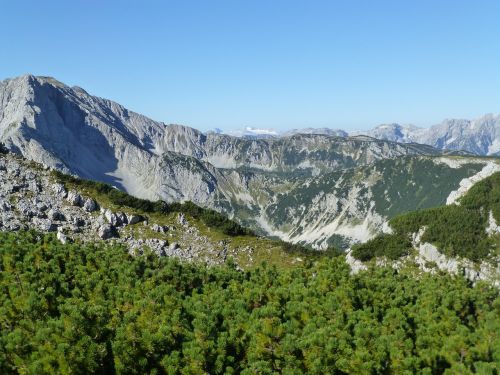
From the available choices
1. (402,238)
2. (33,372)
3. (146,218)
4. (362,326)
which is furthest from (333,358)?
(402,238)

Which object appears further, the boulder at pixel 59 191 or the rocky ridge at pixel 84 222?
the boulder at pixel 59 191

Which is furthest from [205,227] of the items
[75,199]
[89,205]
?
[75,199]

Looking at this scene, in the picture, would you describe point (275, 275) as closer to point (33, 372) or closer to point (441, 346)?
point (441, 346)

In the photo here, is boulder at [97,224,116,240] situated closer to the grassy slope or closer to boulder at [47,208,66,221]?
the grassy slope

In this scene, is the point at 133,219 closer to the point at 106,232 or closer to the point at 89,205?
the point at 106,232

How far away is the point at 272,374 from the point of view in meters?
→ 25.4

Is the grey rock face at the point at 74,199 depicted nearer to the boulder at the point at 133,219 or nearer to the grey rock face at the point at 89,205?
the grey rock face at the point at 89,205

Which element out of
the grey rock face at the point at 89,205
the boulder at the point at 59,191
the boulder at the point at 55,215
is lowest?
the boulder at the point at 55,215

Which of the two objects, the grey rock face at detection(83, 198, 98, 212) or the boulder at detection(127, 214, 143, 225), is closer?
the boulder at detection(127, 214, 143, 225)

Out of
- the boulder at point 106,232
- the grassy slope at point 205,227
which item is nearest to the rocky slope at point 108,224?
the boulder at point 106,232

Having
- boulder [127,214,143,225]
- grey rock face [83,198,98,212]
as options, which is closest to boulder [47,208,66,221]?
grey rock face [83,198,98,212]

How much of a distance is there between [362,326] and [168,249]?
60362mm

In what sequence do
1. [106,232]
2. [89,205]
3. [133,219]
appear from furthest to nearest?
[89,205] → [133,219] → [106,232]

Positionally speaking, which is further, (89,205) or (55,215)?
(89,205)
